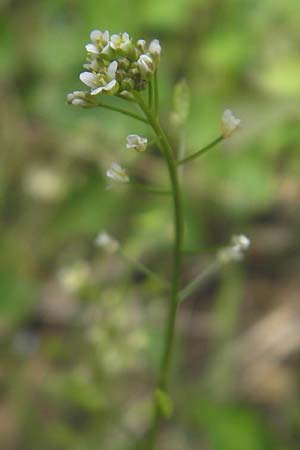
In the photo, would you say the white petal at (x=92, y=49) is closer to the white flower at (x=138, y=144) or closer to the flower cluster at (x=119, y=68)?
the flower cluster at (x=119, y=68)

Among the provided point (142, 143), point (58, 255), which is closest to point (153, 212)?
point (58, 255)

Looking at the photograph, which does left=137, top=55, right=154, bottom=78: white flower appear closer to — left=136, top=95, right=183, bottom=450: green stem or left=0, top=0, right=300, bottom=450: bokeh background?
left=136, top=95, right=183, bottom=450: green stem

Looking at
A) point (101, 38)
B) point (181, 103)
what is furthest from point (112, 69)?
point (181, 103)

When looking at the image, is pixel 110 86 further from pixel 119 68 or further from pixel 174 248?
pixel 174 248

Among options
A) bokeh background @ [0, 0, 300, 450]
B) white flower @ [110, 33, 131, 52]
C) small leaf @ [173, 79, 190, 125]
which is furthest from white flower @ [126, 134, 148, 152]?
bokeh background @ [0, 0, 300, 450]

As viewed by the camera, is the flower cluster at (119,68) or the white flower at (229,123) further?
the white flower at (229,123)

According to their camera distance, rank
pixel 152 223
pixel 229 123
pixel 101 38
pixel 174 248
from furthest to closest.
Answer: pixel 152 223 < pixel 174 248 < pixel 229 123 < pixel 101 38

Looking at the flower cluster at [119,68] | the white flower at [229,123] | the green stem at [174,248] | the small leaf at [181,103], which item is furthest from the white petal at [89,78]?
the small leaf at [181,103]

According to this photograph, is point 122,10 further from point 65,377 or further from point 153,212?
point 65,377
